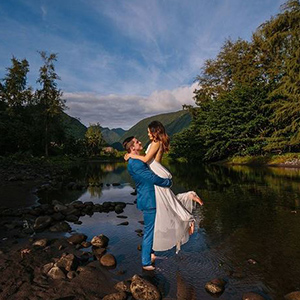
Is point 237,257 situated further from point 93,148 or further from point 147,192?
point 93,148

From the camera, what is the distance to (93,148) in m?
76.5

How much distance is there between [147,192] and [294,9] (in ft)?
97.8

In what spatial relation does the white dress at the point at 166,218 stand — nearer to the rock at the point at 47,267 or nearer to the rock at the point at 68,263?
the rock at the point at 68,263

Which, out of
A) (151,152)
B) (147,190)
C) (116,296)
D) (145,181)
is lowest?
(116,296)

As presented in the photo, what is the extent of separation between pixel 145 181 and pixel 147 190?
184 millimetres

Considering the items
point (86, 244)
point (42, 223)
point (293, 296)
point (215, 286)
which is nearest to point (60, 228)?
point (42, 223)

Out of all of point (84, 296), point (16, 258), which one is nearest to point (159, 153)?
point (84, 296)

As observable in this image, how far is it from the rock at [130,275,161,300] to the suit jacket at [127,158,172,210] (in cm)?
119

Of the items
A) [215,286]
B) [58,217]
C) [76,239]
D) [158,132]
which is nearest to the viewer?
[215,286]

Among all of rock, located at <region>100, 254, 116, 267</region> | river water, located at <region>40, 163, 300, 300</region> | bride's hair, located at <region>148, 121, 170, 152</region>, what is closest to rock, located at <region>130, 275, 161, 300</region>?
river water, located at <region>40, 163, 300, 300</region>

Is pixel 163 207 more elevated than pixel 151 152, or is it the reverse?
pixel 151 152

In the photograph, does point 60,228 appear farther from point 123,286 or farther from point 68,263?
point 123,286

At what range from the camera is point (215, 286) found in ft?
11.9

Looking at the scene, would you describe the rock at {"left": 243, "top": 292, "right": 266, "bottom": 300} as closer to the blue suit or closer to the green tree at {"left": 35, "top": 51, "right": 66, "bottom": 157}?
the blue suit
